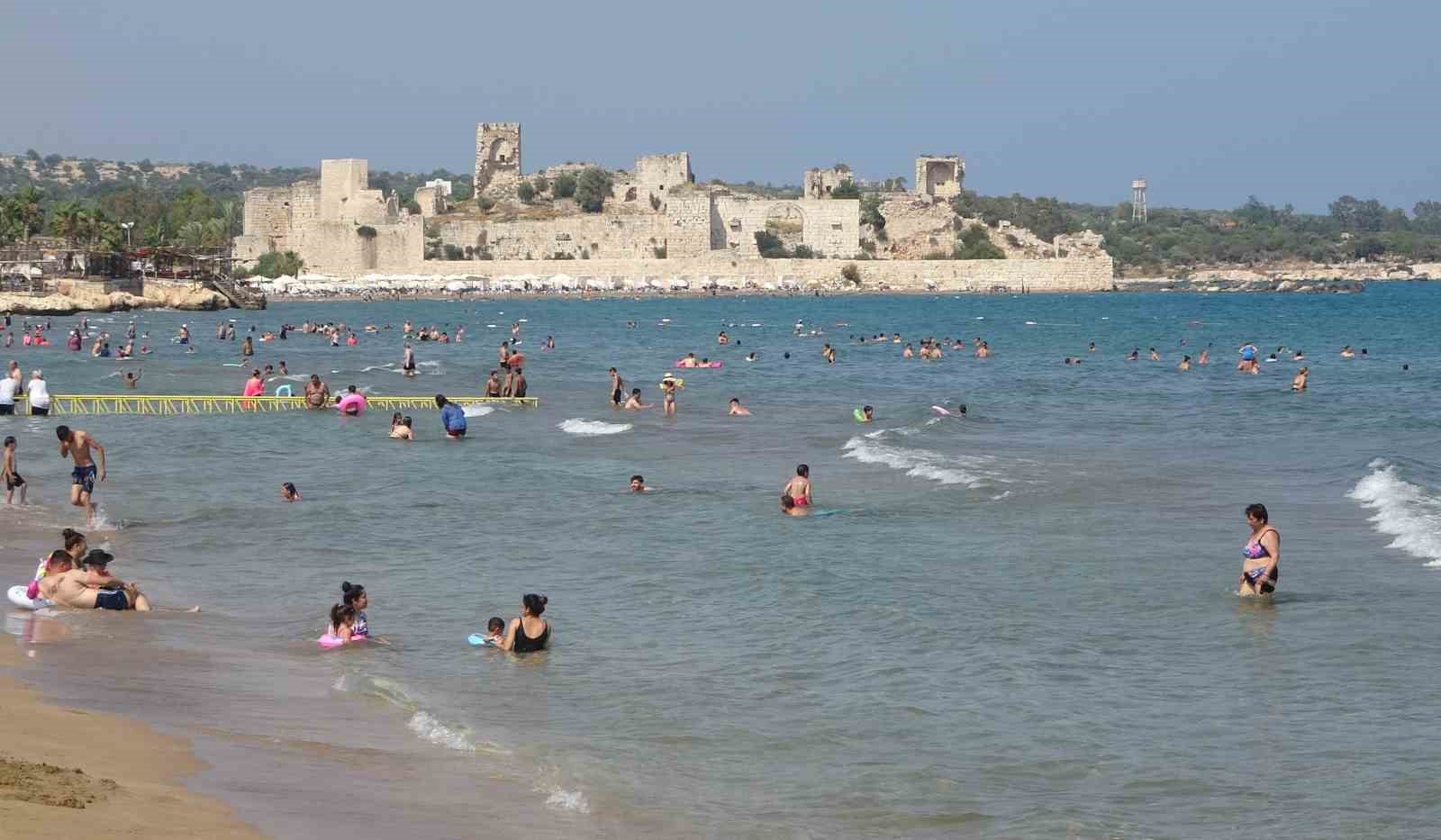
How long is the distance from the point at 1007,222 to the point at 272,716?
11151 cm

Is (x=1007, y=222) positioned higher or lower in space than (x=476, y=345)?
higher

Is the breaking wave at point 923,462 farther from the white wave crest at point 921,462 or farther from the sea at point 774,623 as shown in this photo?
the sea at point 774,623

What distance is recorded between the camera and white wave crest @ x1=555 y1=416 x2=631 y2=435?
1043 inches

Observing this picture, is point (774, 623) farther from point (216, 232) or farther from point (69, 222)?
point (216, 232)

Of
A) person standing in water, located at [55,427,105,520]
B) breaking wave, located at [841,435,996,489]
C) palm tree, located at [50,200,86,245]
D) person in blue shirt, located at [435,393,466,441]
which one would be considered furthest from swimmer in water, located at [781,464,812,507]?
palm tree, located at [50,200,86,245]

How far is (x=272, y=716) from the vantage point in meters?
9.30

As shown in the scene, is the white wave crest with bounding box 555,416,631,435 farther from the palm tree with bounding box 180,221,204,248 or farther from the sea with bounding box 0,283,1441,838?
the palm tree with bounding box 180,221,204,248

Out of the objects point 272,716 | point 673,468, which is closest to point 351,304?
point 673,468

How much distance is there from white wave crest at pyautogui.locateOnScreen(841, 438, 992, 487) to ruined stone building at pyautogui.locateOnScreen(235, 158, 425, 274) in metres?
77.0

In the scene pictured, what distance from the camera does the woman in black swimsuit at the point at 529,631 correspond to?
444 inches

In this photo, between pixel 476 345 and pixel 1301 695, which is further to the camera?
pixel 476 345

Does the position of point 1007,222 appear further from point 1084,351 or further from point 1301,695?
point 1301,695

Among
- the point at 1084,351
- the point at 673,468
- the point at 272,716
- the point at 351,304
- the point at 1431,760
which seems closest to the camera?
the point at 1431,760

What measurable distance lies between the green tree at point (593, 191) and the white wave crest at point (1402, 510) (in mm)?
91325
